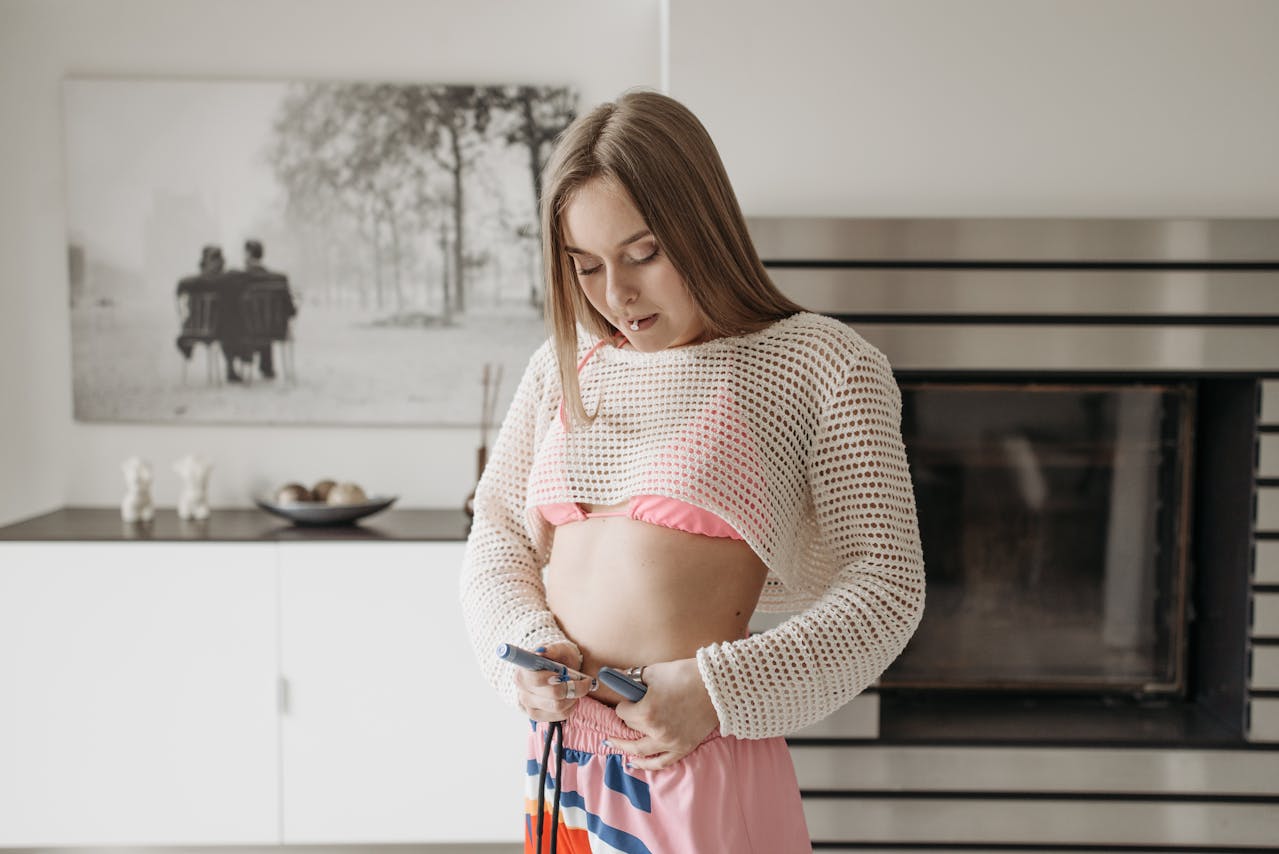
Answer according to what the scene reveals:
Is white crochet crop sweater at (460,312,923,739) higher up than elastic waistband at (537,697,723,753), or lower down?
higher up

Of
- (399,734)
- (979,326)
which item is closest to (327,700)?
(399,734)

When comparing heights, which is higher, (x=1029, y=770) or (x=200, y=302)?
(x=200, y=302)

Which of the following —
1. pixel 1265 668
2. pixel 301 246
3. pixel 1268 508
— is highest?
pixel 301 246

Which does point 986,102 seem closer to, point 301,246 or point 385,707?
point 301,246

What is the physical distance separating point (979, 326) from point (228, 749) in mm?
1689

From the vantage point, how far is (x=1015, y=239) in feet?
5.57

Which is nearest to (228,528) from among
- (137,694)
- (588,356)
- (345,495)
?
(345,495)

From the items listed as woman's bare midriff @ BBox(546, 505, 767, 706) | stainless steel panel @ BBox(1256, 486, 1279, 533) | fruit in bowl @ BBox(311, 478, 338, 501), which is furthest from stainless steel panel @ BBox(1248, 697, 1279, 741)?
fruit in bowl @ BBox(311, 478, 338, 501)

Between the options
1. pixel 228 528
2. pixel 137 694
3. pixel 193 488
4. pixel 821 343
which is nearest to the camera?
pixel 821 343

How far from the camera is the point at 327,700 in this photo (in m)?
1.91

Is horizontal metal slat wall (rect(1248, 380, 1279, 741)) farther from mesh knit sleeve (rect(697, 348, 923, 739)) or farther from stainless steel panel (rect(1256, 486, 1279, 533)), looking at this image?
mesh knit sleeve (rect(697, 348, 923, 739))

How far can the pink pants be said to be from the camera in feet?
3.07

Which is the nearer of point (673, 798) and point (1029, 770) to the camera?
point (673, 798)

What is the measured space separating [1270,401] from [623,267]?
56.3 inches
